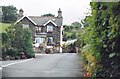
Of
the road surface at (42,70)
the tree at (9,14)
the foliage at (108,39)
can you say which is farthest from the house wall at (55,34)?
the foliage at (108,39)

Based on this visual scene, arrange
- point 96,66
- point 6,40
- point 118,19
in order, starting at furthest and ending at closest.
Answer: point 6,40
point 96,66
point 118,19

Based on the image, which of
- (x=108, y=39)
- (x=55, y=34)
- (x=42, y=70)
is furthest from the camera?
(x=55, y=34)

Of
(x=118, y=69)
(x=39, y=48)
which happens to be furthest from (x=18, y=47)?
(x=118, y=69)

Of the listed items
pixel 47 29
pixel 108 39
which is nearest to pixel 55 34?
pixel 47 29

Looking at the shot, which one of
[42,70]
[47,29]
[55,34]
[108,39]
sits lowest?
[42,70]

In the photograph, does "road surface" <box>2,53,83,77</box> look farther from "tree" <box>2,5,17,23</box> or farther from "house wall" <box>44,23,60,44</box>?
"house wall" <box>44,23,60,44</box>

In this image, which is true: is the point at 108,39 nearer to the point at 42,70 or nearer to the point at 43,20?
the point at 42,70

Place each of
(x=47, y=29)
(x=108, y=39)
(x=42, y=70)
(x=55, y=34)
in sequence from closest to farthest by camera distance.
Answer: (x=108, y=39)
(x=42, y=70)
(x=47, y=29)
(x=55, y=34)

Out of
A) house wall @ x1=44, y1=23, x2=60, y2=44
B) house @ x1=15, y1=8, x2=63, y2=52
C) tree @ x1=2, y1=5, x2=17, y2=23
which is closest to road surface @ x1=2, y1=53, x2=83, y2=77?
tree @ x1=2, y1=5, x2=17, y2=23

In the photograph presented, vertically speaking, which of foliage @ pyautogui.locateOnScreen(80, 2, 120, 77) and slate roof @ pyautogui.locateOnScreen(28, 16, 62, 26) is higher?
slate roof @ pyautogui.locateOnScreen(28, 16, 62, 26)

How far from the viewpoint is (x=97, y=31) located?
652cm

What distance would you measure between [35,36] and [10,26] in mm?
25509

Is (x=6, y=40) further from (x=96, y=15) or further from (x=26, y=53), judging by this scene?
(x=96, y=15)

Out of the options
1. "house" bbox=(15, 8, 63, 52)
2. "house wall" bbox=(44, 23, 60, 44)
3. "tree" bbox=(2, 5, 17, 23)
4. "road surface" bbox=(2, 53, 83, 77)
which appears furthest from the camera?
"house wall" bbox=(44, 23, 60, 44)
